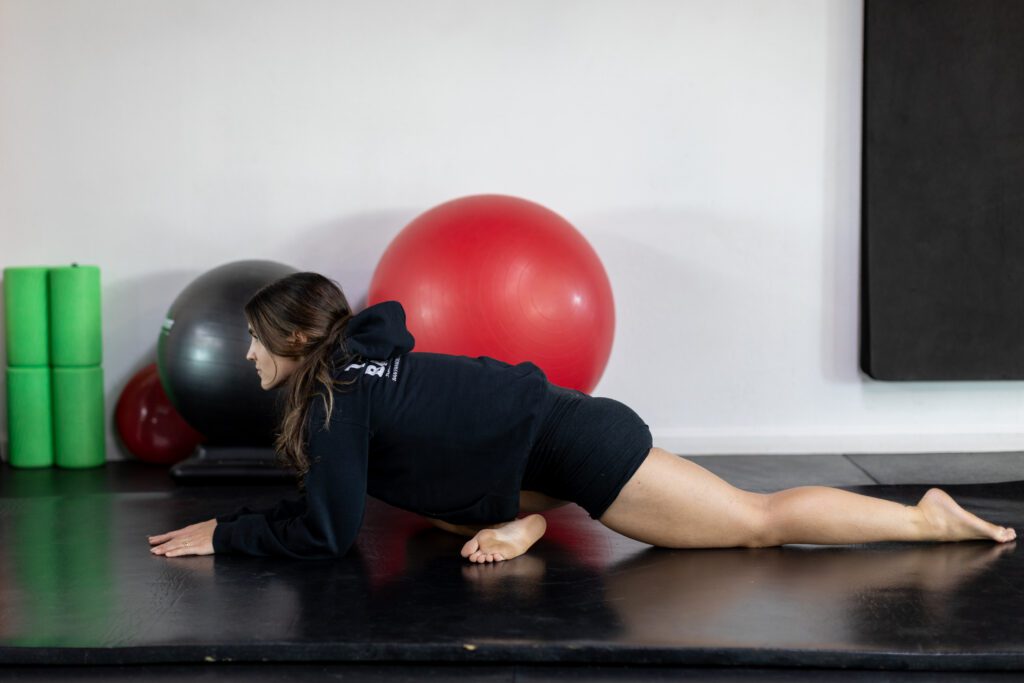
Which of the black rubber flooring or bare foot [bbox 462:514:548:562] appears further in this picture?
bare foot [bbox 462:514:548:562]

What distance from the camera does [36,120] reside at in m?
4.31

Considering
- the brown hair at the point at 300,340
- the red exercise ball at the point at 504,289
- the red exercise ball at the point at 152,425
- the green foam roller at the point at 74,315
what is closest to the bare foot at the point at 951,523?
the red exercise ball at the point at 504,289

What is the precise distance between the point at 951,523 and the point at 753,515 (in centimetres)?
50

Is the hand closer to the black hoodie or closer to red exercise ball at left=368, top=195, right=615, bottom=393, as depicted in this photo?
the black hoodie

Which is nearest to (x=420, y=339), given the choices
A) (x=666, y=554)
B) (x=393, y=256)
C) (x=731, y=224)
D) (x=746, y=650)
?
(x=393, y=256)

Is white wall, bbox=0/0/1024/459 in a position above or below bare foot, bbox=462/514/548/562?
above

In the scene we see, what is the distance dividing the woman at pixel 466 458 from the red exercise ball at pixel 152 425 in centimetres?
169

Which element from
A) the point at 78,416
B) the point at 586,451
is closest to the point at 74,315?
the point at 78,416

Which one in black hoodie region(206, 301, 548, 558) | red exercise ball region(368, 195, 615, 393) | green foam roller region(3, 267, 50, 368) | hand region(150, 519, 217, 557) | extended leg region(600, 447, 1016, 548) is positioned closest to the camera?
black hoodie region(206, 301, 548, 558)

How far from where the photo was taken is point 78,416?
4.17m

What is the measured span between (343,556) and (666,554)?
0.80m

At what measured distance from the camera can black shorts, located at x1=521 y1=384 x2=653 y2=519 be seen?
101 inches

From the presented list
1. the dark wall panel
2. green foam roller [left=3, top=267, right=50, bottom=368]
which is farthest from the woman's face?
the dark wall panel

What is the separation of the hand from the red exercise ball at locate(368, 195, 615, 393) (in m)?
0.99
